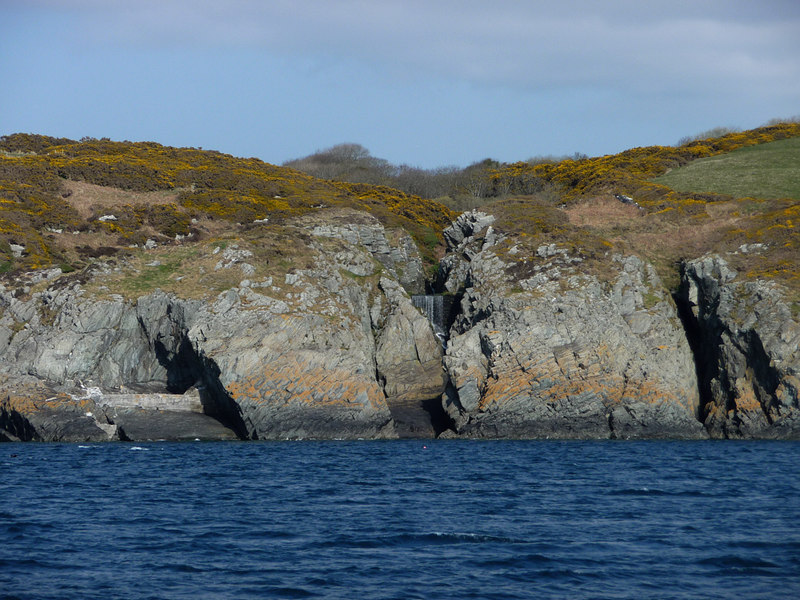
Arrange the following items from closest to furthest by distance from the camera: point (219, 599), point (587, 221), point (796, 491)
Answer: point (219, 599) < point (796, 491) < point (587, 221)

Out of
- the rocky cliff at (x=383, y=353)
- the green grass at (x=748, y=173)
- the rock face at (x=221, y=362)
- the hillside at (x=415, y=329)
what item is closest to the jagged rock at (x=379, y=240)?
the hillside at (x=415, y=329)

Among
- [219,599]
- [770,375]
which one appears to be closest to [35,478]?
[219,599]

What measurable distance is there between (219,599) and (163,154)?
93373 mm

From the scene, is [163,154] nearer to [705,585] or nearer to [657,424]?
[657,424]

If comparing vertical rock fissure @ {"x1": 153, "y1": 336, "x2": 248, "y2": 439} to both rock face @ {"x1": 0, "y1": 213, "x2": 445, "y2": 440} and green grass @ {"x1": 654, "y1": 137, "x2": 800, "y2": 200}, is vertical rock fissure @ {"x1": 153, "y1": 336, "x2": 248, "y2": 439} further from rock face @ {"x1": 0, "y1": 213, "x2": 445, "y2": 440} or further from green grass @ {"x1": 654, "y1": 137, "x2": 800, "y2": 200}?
green grass @ {"x1": 654, "y1": 137, "x2": 800, "y2": 200}

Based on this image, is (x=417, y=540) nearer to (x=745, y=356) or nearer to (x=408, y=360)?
(x=745, y=356)

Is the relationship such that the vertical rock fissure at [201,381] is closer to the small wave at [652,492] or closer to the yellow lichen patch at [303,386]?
the yellow lichen patch at [303,386]

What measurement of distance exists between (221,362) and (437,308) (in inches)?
835

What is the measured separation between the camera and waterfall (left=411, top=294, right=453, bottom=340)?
64.2m

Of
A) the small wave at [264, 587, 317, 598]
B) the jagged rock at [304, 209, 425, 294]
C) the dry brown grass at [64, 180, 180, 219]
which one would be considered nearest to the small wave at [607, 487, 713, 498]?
the small wave at [264, 587, 317, 598]

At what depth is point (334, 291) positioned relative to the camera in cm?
5934

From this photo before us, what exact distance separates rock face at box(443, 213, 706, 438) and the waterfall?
20.6 ft

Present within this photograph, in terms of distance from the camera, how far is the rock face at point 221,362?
A: 159 feet

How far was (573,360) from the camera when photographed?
50.0m
